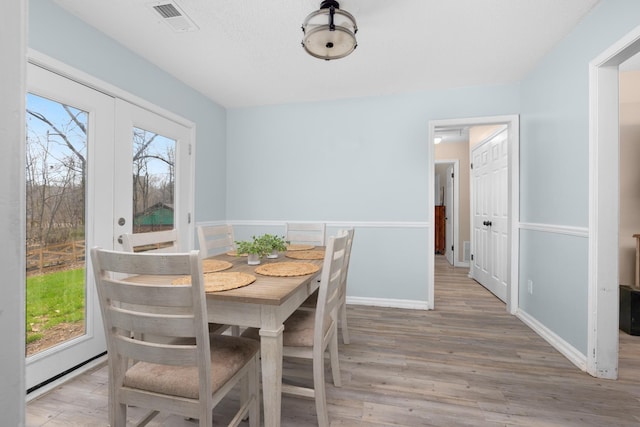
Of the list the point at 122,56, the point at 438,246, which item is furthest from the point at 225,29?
the point at 438,246

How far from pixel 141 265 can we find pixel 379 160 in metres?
2.78

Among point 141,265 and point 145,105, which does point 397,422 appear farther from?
point 145,105

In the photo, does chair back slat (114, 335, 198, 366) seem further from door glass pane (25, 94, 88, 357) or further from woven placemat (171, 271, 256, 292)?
door glass pane (25, 94, 88, 357)

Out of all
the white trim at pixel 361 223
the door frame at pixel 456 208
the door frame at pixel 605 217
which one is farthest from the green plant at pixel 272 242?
the door frame at pixel 456 208

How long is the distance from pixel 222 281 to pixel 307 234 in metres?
1.42

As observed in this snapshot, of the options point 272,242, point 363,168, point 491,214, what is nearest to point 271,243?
point 272,242

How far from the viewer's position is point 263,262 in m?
1.90

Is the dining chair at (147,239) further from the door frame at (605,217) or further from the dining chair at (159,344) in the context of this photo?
the door frame at (605,217)

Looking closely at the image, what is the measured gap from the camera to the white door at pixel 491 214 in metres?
3.41

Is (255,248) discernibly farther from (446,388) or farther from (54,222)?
(446,388)

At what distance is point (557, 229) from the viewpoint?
7.46 feet

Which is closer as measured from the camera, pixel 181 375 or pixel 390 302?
pixel 181 375

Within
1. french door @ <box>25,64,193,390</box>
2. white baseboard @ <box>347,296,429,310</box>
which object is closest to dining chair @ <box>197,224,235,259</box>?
french door @ <box>25,64,193,390</box>

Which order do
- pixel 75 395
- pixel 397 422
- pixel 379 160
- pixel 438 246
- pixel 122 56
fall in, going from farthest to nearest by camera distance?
1. pixel 438 246
2. pixel 379 160
3. pixel 122 56
4. pixel 75 395
5. pixel 397 422
